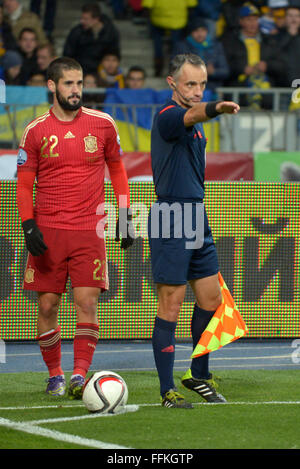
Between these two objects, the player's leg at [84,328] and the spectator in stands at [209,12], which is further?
the spectator in stands at [209,12]

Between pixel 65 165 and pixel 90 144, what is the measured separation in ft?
0.79

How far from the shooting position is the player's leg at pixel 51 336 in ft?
24.2

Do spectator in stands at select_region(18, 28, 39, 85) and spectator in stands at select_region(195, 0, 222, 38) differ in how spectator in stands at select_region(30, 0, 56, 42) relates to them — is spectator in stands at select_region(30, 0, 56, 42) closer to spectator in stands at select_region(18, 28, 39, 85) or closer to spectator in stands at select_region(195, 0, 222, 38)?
spectator in stands at select_region(18, 28, 39, 85)

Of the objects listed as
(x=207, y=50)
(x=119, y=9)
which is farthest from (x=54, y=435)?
(x=119, y=9)

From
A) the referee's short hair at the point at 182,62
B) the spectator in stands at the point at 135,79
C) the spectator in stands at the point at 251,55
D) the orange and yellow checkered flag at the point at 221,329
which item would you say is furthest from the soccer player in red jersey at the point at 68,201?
the spectator in stands at the point at 251,55

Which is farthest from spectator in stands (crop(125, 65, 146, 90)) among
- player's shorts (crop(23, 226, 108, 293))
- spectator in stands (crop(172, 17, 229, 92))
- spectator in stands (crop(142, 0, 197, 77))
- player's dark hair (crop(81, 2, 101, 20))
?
player's shorts (crop(23, 226, 108, 293))

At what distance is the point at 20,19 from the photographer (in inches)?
634

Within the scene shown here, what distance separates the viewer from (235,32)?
53.7 feet

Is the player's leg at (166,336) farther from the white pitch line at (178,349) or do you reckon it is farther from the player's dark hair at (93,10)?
the player's dark hair at (93,10)

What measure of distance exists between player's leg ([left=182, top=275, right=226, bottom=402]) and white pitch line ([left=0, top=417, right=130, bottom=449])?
144 cm

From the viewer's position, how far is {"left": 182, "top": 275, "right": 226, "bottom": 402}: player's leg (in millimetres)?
7020

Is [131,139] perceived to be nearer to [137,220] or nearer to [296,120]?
[296,120]

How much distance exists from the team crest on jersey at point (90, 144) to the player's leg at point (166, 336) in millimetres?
1176

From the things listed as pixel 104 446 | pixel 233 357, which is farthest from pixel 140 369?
pixel 104 446
